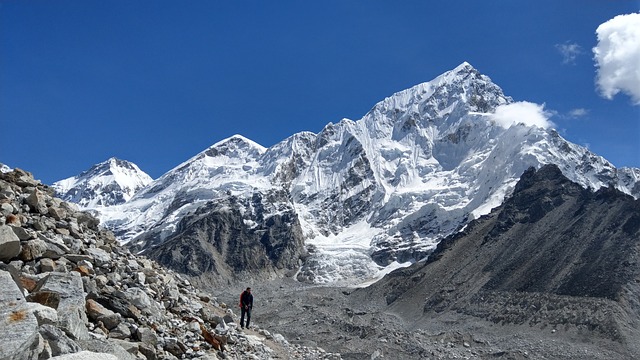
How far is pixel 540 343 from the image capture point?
3280 inches

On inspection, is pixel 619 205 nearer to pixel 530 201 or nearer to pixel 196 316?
pixel 530 201

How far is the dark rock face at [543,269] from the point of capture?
309 ft

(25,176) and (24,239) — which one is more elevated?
(25,176)

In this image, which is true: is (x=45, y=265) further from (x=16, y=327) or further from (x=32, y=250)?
(x=16, y=327)

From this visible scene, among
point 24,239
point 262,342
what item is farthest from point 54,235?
point 262,342

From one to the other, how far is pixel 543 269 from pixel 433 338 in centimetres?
3512

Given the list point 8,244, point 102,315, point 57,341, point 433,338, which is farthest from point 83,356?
point 433,338

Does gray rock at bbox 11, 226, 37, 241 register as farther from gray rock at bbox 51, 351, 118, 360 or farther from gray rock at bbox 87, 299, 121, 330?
gray rock at bbox 51, 351, 118, 360

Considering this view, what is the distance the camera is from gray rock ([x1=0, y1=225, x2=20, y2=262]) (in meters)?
12.6

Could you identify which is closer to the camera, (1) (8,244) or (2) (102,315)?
(2) (102,315)

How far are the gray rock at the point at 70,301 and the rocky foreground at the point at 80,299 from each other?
0.02 metres

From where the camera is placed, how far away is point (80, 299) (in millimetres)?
11711

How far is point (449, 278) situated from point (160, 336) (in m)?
126

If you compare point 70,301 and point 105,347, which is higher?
point 70,301
